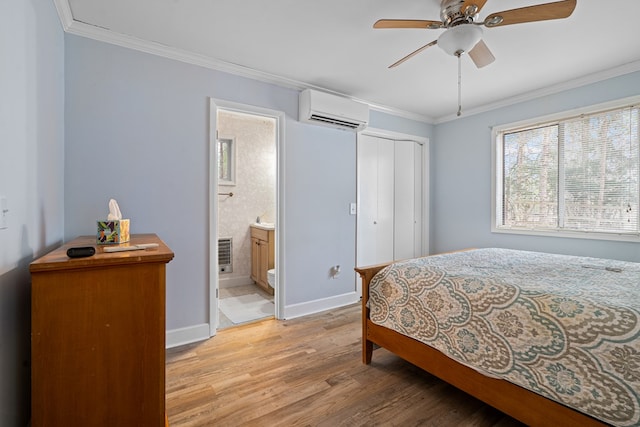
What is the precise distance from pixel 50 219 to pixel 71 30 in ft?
4.39

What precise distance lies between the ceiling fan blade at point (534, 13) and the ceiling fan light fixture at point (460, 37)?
8cm

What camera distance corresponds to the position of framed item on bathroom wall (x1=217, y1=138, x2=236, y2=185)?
160 inches

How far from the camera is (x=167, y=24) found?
79.0 inches

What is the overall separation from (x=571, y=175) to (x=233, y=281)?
13.8ft

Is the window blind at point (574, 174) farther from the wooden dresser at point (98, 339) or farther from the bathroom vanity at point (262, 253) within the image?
the wooden dresser at point (98, 339)

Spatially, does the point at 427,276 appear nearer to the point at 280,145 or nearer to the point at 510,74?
the point at 280,145

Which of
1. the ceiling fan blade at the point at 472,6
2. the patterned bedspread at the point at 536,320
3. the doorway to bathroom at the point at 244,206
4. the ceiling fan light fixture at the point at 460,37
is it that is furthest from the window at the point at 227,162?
the ceiling fan blade at the point at 472,6

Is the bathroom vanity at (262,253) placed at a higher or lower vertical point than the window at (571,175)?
lower

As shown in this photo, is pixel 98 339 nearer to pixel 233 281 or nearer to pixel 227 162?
pixel 233 281

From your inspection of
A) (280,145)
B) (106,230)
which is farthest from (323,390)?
(280,145)

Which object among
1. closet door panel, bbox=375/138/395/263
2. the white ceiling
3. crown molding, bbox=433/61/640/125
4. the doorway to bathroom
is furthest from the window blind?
the doorway to bathroom

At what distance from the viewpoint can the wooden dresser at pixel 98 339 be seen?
104 centimetres

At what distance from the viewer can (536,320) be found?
4.26 feet

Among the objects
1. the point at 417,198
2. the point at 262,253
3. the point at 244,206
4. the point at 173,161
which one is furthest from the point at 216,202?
the point at 417,198
